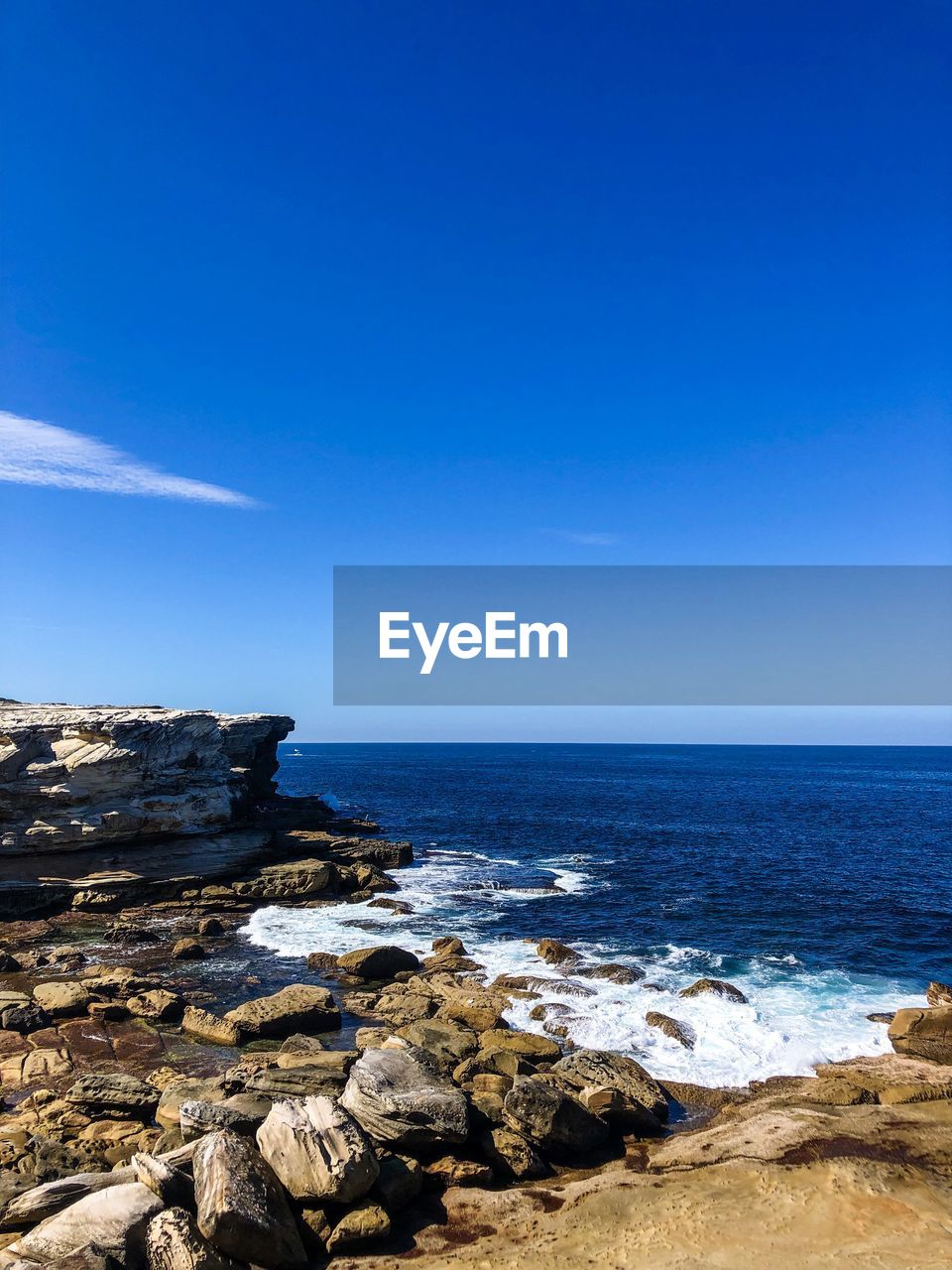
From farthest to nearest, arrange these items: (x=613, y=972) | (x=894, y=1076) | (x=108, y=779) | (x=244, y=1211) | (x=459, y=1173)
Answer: (x=108, y=779) → (x=613, y=972) → (x=894, y=1076) → (x=459, y=1173) → (x=244, y=1211)

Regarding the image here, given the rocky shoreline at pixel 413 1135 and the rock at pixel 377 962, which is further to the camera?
the rock at pixel 377 962

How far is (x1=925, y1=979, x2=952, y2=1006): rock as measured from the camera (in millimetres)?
27766

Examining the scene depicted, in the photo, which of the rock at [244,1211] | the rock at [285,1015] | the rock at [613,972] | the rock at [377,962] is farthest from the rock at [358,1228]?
the rock at [613,972]

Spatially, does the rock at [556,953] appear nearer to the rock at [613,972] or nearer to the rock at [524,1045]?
the rock at [613,972]

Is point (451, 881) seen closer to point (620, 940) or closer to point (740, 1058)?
point (620, 940)

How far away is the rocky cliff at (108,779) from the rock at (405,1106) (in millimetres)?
28990

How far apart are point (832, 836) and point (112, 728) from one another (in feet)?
197

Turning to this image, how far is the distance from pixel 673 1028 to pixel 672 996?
A: 307cm

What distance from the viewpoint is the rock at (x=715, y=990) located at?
2809 centimetres

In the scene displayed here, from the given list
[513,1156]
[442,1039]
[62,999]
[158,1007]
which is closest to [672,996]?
[442,1039]

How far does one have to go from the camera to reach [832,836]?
66.9m

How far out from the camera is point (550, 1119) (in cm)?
1806

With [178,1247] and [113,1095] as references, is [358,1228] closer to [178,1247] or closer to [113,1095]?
[178,1247]

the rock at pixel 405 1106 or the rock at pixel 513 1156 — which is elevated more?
the rock at pixel 405 1106
